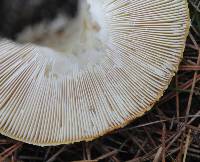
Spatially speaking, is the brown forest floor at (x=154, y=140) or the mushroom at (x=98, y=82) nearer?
the mushroom at (x=98, y=82)

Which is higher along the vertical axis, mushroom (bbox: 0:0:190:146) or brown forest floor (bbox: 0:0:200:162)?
mushroom (bbox: 0:0:190:146)

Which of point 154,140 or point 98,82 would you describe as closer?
point 98,82

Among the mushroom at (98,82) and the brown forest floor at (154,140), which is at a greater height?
the mushroom at (98,82)

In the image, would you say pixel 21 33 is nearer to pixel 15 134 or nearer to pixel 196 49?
pixel 15 134

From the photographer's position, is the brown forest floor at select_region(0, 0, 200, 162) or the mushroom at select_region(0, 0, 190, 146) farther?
the brown forest floor at select_region(0, 0, 200, 162)

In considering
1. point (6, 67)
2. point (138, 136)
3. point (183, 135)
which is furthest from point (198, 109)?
point (6, 67)
